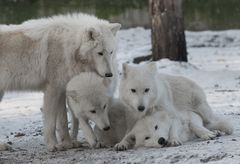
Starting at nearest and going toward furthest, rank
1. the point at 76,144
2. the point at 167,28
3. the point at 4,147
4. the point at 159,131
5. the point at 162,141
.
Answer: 1. the point at 162,141
2. the point at 159,131
3. the point at 76,144
4. the point at 4,147
5. the point at 167,28

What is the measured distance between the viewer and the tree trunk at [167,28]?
40.3 ft

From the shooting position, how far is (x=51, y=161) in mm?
6203

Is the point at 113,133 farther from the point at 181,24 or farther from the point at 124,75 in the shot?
the point at 181,24

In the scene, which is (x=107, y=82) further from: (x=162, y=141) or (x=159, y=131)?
(x=162, y=141)

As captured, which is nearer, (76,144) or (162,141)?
(162,141)

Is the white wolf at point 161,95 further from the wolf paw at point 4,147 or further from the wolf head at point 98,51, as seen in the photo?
the wolf paw at point 4,147

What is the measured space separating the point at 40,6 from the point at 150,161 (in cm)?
1876

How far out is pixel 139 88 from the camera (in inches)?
242

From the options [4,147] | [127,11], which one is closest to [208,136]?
[4,147]

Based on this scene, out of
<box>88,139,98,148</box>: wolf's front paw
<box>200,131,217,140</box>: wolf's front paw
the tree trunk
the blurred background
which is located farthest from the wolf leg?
the blurred background

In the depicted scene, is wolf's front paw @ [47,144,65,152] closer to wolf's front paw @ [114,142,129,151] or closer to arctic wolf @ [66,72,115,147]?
arctic wolf @ [66,72,115,147]

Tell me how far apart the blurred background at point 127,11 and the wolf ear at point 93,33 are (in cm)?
1287

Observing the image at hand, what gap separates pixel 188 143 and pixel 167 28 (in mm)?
6360

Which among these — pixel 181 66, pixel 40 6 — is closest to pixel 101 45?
pixel 181 66
